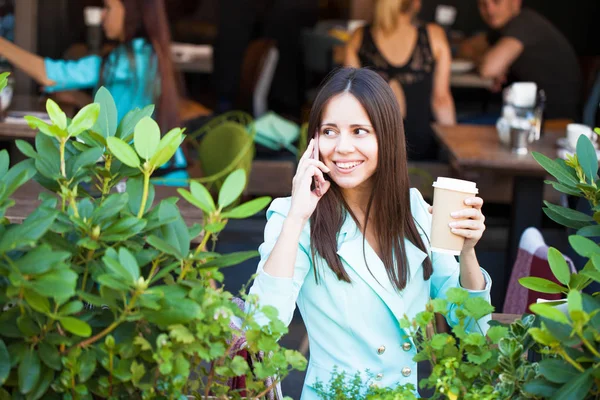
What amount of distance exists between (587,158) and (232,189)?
0.55m

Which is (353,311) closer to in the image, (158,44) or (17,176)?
(17,176)

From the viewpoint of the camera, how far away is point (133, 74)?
4.06 m

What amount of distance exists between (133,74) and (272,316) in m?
3.08

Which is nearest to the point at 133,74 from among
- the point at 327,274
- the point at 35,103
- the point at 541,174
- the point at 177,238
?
the point at 35,103

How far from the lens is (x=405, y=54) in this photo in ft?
15.7

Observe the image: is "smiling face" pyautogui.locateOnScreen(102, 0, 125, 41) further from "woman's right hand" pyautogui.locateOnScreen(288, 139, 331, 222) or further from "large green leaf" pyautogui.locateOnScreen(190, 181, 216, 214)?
"large green leaf" pyautogui.locateOnScreen(190, 181, 216, 214)

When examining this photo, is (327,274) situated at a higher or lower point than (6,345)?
lower

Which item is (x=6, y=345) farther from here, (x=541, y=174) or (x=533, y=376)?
(x=541, y=174)

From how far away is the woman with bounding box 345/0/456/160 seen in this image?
4.75m

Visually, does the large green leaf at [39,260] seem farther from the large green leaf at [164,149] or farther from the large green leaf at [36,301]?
the large green leaf at [164,149]

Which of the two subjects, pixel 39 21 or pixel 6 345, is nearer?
pixel 6 345

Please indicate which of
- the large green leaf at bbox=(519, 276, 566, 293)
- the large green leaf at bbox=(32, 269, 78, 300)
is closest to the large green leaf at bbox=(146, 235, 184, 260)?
the large green leaf at bbox=(32, 269, 78, 300)

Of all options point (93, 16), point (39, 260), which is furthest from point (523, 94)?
point (39, 260)

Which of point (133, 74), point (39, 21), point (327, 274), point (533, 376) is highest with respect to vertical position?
point (533, 376)
